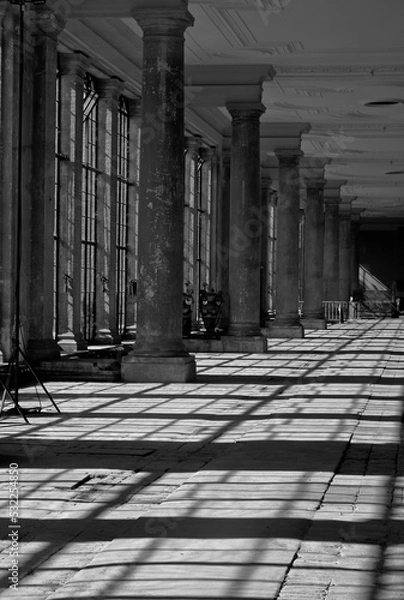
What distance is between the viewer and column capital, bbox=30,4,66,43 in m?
19.8

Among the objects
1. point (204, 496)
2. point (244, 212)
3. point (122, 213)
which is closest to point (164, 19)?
point (244, 212)

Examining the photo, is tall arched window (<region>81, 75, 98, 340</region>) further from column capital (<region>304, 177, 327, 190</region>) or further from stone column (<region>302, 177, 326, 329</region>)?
column capital (<region>304, 177, 327, 190</region>)

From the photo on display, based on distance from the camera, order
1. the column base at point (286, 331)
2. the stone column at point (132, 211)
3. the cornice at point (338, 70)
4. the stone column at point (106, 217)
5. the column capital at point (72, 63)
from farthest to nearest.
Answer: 1. the column base at point (286, 331)
2. the stone column at point (132, 211)
3. the stone column at point (106, 217)
4. the cornice at point (338, 70)
5. the column capital at point (72, 63)

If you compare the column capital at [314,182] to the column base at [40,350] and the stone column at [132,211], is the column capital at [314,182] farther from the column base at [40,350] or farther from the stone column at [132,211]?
the column base at [40,350]

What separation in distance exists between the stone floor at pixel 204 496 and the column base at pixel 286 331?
1968cm

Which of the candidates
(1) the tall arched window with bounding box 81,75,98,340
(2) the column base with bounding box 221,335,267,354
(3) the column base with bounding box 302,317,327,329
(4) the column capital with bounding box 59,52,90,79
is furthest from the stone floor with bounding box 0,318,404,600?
(3) the column base with bounding box 302,317,327,329

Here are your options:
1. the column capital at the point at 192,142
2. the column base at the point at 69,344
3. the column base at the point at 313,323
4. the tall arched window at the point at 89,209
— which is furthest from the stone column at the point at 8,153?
the column base at the point at 313,323

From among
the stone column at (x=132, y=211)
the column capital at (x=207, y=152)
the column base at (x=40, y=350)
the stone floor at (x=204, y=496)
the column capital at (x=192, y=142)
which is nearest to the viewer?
the stone floor at (x=204, y=496)

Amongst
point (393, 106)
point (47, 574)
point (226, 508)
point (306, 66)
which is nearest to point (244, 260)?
point (306, 66)

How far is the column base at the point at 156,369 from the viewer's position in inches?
755

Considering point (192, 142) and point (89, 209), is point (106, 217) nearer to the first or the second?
point (89, 209)

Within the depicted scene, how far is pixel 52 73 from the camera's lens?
2023cm

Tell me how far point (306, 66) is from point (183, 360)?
10.4m

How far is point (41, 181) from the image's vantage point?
19.9m
